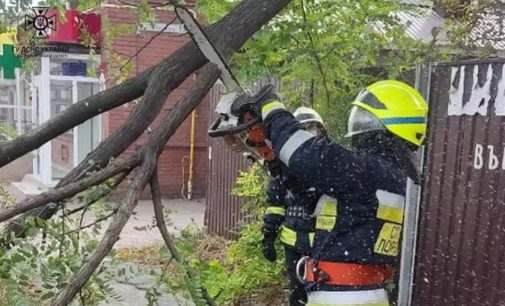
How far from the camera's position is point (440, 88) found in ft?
15.4

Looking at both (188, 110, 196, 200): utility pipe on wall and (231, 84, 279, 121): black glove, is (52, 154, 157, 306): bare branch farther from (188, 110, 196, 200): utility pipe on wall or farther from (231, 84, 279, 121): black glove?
(188, 110, 196, 200): utility pipe on wall

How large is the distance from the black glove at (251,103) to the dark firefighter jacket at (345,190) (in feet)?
0.12

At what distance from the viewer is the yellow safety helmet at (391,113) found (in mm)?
2953

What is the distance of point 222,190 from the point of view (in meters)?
9.53

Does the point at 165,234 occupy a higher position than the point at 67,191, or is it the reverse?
the point at 67,191

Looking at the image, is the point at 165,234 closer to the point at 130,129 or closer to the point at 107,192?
the point at 107,192

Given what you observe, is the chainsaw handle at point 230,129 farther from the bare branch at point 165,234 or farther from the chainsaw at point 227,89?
the bare branch at point 165,234

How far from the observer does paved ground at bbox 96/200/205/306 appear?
9.88 feet

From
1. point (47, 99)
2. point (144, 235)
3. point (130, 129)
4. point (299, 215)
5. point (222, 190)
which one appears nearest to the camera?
point (130, 129)

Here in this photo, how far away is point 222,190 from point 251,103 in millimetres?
6727

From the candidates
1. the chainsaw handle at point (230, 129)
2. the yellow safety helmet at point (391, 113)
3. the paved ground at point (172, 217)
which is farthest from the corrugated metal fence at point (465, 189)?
the paved ground at point (172, 217)

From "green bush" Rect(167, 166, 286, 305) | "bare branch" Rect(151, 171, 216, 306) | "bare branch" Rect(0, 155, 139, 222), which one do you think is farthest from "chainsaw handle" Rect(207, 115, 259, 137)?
"green bush" Rect(167, 166, 286, 305)

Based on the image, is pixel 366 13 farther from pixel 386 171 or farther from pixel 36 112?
pixel 36 112

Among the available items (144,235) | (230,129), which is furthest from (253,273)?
(144,235)
